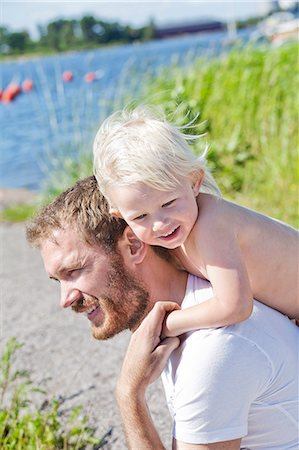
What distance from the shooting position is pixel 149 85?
9.71 metres

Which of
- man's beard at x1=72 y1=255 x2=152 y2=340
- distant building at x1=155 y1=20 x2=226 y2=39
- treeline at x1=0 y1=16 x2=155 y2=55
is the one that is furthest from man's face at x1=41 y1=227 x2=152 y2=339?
distant building at x1=155 y1=20 x2=226 y2=39

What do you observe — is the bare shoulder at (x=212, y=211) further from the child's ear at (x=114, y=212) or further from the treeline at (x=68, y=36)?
the treeline at (x=68, y=36)

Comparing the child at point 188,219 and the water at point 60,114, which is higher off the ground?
the child at point 188,219

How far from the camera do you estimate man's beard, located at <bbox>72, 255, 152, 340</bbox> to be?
2441 millimetres

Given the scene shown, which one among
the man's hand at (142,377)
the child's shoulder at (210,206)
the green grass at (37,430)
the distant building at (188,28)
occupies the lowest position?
the distant building at (188,28)

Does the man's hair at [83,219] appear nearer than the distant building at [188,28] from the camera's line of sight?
Yes

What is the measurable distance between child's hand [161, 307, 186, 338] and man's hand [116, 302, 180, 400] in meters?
0.01

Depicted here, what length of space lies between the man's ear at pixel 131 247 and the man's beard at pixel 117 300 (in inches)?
1.0

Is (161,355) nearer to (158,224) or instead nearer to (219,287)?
(219,287)

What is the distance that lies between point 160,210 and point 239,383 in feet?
1.81

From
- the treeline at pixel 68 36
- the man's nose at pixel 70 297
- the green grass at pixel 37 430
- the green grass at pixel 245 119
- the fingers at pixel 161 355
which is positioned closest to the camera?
the fingers at pixel 161 355

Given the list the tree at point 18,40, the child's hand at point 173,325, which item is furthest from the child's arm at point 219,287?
the tree at point 18,40

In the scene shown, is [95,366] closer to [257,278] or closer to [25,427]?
[25,427]

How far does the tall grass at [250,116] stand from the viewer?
25.7ft
